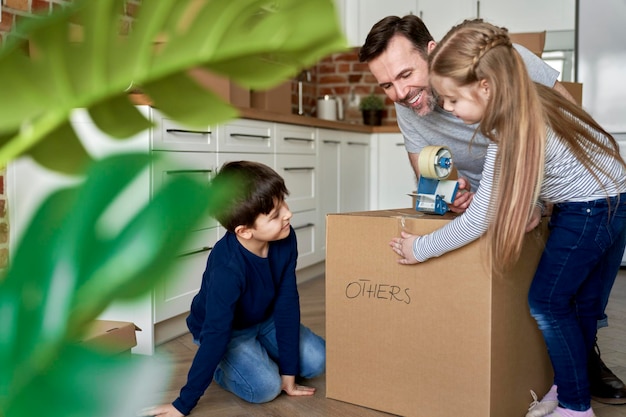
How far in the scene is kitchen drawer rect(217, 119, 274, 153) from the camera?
2.65 metres

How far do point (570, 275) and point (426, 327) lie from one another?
14.0 inches

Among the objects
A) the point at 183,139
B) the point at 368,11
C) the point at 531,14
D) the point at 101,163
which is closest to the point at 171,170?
the point at 101,163

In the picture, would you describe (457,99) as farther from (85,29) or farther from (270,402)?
(85,29)

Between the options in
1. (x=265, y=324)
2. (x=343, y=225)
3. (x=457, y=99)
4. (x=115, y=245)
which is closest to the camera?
(x=115, y=245)

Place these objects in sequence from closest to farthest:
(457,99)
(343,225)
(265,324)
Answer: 1. (457,99)
2. (343,225)
3. (265,324)

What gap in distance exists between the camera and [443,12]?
15.0ft

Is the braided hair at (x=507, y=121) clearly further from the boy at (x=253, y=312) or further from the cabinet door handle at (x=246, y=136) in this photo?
the cabinet door handle at (x=246, y=136)

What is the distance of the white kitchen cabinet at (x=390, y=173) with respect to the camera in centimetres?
441

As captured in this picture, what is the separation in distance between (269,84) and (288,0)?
3 cm

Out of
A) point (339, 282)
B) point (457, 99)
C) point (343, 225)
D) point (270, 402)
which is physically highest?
point (457, 99)

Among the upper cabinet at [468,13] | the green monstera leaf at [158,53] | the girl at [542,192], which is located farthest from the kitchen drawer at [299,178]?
the green monstera leaf at [158,53]

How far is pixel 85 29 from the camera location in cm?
19

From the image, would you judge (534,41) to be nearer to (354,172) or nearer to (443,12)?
(354,172)


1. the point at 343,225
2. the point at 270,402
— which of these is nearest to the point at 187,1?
the point at 343,225
